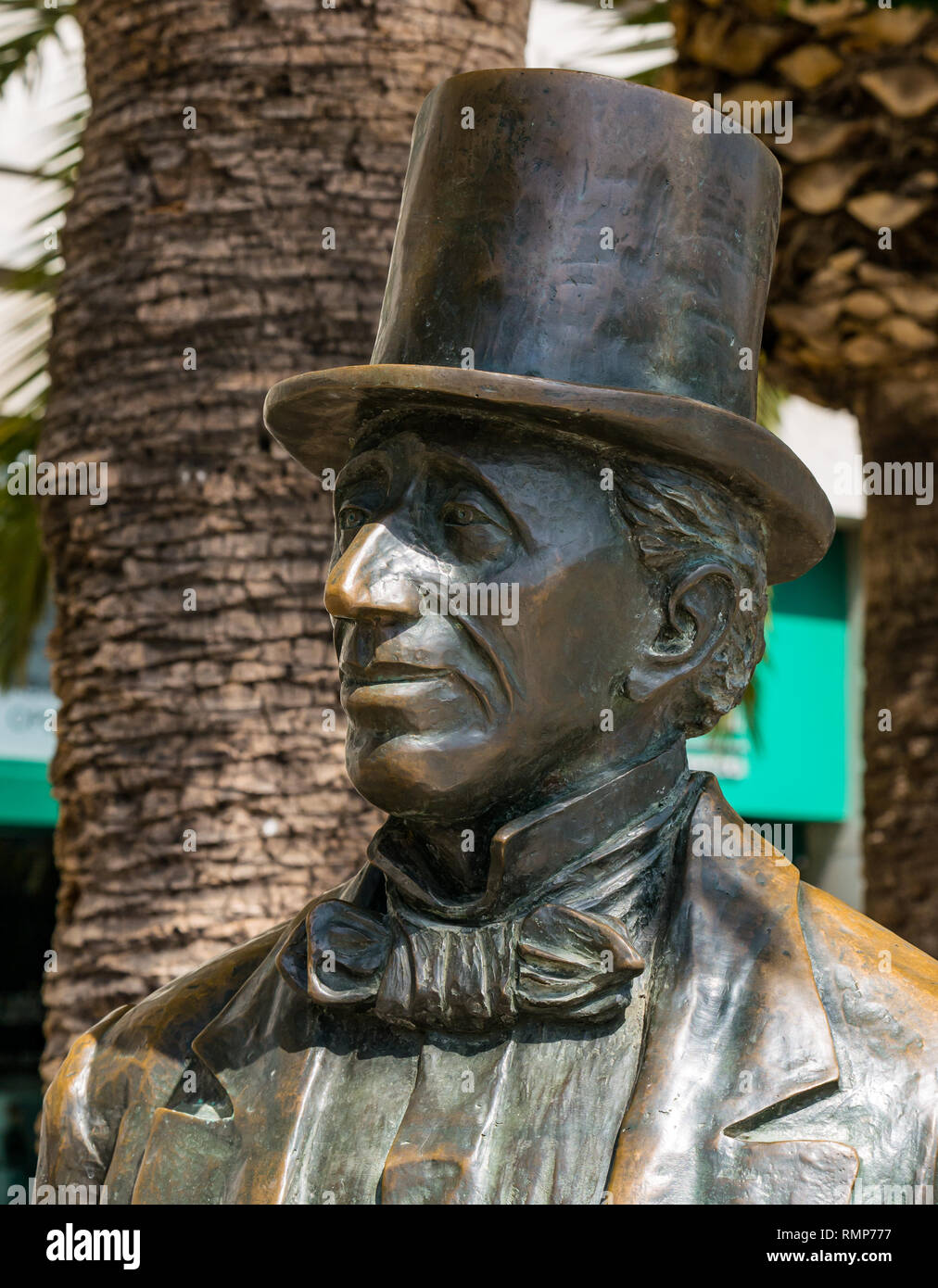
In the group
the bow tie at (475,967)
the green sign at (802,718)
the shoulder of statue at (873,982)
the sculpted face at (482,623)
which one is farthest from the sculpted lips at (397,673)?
the green sign at (802,718)

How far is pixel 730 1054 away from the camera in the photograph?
2467 millimetres

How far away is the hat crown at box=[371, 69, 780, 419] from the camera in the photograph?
265cm

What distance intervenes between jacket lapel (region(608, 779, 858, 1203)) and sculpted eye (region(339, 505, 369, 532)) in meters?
0.68

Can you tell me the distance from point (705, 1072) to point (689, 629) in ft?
2.21

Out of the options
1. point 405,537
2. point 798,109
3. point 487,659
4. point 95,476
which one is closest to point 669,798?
point 487,659

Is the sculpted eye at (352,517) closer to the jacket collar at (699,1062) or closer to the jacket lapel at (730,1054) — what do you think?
the jacket collar at (699,1062)

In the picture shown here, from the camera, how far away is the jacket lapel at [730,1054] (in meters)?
2.34

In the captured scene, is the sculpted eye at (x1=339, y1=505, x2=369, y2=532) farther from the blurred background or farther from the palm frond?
the palm frond

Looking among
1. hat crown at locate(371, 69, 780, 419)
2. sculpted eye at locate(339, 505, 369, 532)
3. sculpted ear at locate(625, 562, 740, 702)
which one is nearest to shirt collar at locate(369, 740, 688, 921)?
sculpted ear at locate(625, 562, 740, 702)

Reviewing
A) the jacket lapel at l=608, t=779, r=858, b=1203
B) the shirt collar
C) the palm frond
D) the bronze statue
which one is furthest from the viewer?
the palm frond

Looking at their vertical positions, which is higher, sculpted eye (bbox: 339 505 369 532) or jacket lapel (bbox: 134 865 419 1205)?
sculpted eye (bbox: 339 505 369 532)

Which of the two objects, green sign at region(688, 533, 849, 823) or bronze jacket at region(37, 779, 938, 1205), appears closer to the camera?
bronze jacket at region(37, 779, 938, 1205)

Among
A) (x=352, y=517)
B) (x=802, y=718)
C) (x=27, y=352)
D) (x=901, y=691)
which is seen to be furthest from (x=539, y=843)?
(x=802, y=718)
